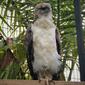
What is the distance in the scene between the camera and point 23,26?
94.3 inches

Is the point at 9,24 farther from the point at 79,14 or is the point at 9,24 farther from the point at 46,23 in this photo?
the point at 79,14

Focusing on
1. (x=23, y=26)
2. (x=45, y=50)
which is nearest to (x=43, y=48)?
(x=45, y=50)

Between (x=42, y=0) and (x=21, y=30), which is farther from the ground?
(x=42, y=0)

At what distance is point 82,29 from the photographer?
1.68 m

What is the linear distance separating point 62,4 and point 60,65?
423 mm

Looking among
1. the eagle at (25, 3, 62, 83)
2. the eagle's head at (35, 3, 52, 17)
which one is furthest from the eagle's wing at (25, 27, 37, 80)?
the eagle's head at (35, 3, 52, 17)

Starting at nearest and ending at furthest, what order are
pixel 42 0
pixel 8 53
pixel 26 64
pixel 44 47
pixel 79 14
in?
pixel 79 14 → pixel 8 53 → pixel 44 47 → pixel 26 64 → pixel 42 0

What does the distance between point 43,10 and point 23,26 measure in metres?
0.18

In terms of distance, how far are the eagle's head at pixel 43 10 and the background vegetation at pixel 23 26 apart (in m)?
0.04

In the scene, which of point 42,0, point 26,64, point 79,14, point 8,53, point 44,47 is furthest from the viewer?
point 42,0

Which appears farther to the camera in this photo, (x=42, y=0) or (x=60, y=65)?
(x=42, y=0)

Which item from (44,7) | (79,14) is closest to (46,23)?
(44,7)

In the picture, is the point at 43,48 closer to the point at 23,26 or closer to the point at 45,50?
the point at 45,50

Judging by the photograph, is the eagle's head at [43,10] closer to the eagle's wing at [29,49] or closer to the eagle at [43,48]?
the eagle at [43,48]
